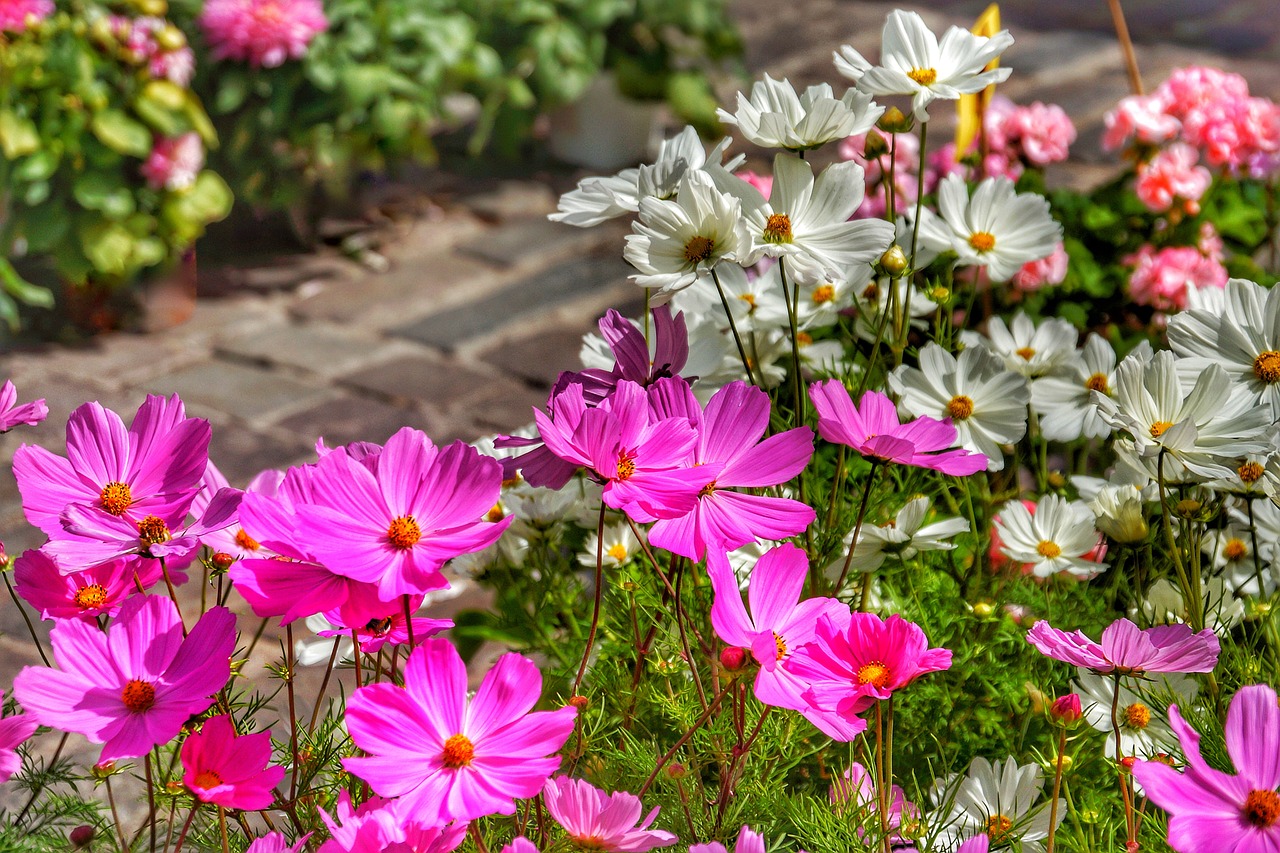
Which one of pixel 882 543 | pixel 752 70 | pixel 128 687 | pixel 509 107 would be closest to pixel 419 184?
pixel 509 107

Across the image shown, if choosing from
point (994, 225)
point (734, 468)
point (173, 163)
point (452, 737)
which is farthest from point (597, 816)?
point (173, 163)

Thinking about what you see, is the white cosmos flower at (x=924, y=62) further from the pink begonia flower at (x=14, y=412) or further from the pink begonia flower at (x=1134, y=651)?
the pink begonia flower at (x=14, y=412)

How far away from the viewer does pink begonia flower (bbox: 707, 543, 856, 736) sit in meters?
0.57

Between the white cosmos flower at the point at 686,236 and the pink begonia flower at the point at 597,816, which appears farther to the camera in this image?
the white cosmos flower at the point at 686,236

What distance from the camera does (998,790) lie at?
0.78m

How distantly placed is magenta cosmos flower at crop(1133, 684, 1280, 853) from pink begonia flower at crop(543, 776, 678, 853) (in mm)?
203

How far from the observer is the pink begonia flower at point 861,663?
0.59m

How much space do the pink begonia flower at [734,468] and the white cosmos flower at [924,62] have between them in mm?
263

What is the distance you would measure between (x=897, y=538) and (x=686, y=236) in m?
0.29

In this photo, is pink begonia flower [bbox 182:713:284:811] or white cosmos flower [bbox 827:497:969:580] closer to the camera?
pink begonia flower [bbox 182:713:284:811]

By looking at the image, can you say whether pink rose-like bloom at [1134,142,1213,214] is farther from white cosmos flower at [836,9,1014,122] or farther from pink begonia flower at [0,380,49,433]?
pink begonia flower at [0,380,49,433]

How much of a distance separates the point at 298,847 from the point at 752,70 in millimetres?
3989

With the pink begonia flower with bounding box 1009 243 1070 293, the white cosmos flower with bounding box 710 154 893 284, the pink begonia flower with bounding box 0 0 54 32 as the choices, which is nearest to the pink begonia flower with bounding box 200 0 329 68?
the pink begonia flower with bounding box 0 0 54 32

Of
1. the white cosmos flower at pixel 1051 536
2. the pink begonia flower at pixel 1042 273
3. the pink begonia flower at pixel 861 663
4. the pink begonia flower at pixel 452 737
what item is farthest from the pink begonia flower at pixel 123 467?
the pink begonia flower at pixel 1042 273
